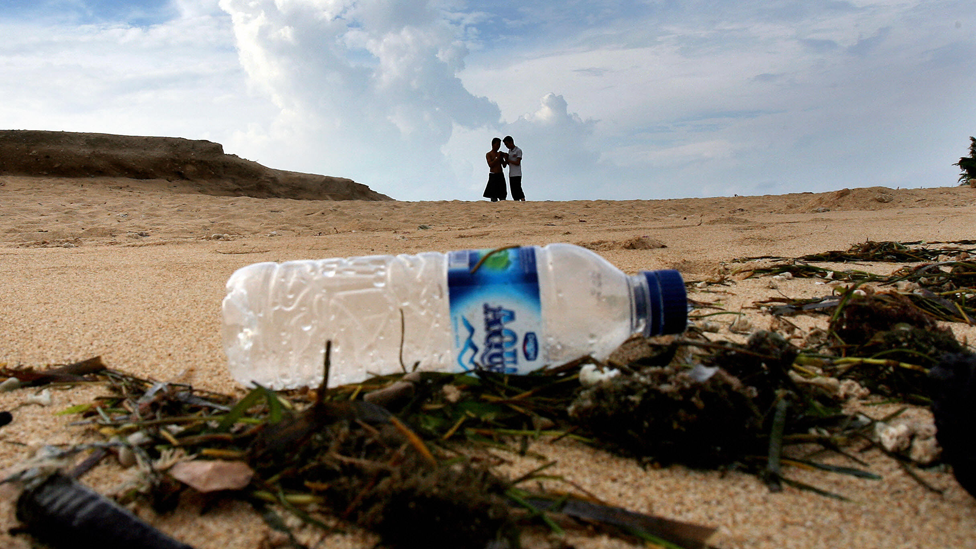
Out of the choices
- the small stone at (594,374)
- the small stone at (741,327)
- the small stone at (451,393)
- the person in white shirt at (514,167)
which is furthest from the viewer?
the person in white shirt at (514,167)

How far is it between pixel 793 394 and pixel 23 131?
16.7 m

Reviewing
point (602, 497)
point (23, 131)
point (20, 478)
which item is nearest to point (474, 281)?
point (602, 497)

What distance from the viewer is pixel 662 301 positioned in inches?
52.7

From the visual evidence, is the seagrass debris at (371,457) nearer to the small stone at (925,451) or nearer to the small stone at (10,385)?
the small stone at (10,385)

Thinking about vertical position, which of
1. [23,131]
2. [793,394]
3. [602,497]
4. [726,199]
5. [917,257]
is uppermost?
[23,131]

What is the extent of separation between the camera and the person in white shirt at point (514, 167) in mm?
11203

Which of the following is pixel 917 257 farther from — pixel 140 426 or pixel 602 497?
pixel 140 426

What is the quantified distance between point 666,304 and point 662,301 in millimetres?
11

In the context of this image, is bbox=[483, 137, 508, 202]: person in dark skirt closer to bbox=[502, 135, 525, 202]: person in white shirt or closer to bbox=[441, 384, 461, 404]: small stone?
bbox=[502, 135, 525, 202]: person in white shirt

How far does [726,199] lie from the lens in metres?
10.3

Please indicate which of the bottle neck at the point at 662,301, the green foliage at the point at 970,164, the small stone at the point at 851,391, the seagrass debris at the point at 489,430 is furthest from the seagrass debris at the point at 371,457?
the green foliage at the point at 970,164

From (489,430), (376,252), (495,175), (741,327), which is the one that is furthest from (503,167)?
(489,430)

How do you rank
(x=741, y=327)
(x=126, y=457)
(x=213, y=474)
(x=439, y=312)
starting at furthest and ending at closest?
1. (x=741, y=327)
2. (x=439, y=312)
3. (x=126, y=457)
4. (x=213, y=474)

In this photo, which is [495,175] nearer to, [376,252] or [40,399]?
[376,252]
